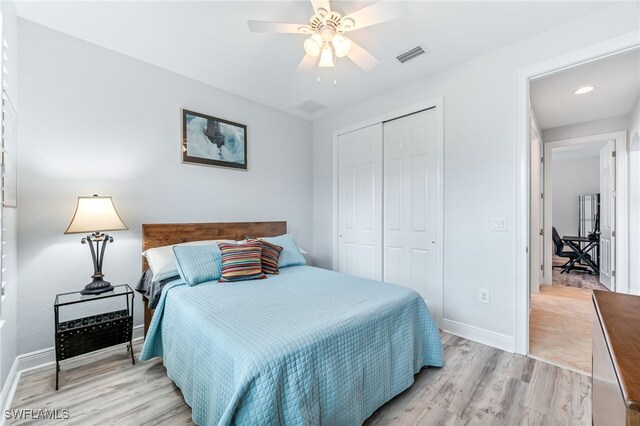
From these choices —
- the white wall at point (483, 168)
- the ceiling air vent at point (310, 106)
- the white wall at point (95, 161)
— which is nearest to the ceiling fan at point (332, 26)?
the white wall at point (483, 168)

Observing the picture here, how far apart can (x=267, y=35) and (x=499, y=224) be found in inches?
98.0

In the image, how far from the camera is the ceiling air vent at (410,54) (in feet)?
7.77

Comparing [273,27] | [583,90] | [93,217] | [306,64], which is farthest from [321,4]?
[583,90]

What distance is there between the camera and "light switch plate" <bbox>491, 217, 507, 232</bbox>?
234cm

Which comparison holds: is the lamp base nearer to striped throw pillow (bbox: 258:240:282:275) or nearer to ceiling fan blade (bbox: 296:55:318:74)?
striped throw pillow (bbox: 258:240:282:275)

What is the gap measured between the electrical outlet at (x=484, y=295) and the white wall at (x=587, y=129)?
3265mm

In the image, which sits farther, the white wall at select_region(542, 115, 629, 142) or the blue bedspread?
the white wall at select_region(542, 115, 629, 142)

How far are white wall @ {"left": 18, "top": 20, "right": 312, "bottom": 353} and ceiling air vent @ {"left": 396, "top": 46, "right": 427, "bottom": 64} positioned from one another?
6.13ft

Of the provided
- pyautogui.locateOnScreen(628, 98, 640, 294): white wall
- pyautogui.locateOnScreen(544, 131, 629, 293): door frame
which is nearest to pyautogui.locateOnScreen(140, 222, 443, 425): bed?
pyautogui.locateOnScreen(628, 98, 640, 294): white wall

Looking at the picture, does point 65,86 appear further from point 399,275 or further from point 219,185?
point 399,275

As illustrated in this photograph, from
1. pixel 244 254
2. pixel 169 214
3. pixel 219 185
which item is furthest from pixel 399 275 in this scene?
pixel 169 214

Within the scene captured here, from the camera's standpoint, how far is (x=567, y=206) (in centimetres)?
692

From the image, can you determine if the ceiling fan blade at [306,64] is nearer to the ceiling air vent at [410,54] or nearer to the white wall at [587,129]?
the ceiling air vent at [410,54]

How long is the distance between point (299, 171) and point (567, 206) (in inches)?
283
